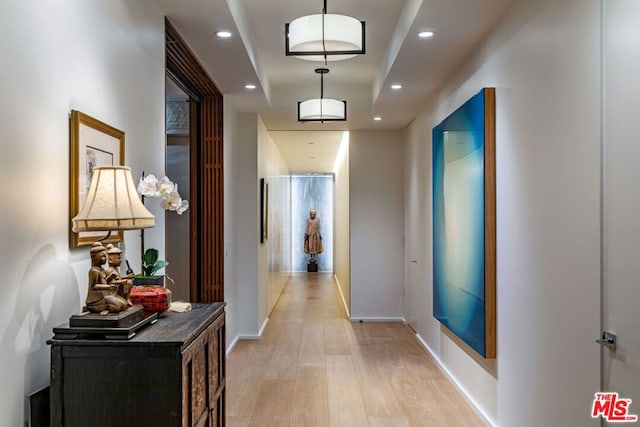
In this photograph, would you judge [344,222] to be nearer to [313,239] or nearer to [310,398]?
[310,398]

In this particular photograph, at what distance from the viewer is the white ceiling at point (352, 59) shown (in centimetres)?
295

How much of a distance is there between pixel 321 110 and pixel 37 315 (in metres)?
3.20

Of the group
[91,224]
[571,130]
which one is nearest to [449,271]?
[571,130]

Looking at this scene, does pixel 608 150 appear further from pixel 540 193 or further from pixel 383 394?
pixel 383 394

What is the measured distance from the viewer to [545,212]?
242cm

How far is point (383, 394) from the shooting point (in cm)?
386

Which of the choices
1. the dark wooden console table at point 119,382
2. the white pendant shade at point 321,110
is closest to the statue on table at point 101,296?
the dark wooden console table at point 119,382

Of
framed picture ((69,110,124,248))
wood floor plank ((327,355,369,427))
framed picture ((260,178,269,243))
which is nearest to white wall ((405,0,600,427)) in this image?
wood floor plank ((327,355,369,427))

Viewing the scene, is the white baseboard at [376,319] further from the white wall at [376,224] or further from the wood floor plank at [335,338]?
the wood floor plank at [335,338]

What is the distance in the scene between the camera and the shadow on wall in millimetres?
1499

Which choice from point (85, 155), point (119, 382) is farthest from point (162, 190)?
point (119, 382)

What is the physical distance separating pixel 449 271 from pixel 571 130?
6.78ft

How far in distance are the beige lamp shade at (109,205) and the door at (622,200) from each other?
182 cm

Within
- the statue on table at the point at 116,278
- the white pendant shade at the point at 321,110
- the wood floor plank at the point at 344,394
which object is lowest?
the wood floor plank at the point at 344,394
